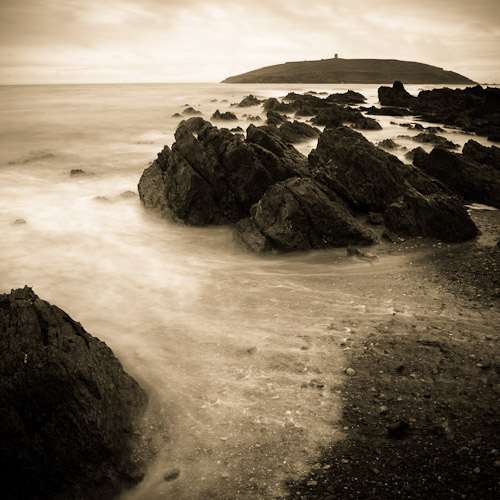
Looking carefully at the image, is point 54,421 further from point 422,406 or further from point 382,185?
point 382,185

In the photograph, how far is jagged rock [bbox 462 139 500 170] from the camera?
13.6m

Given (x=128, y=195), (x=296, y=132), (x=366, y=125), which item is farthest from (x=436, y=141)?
(x=128, y=195)

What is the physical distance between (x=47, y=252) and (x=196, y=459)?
676 cm

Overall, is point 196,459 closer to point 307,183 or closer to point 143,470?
point 143,470

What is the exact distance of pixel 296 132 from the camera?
792 inches

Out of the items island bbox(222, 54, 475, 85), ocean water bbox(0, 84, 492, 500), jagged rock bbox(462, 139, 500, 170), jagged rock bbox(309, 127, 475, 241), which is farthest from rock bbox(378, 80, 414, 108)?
island bbox(222, 54, 475, 85)

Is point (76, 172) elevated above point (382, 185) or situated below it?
below

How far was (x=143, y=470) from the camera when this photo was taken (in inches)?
156

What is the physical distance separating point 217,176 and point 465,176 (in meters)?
7.06

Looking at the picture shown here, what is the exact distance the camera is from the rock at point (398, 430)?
13.5 feet

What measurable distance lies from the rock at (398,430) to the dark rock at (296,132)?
54.8ft

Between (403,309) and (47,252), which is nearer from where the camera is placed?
(403,309)

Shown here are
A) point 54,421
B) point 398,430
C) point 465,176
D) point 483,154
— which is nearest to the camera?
point 54,421

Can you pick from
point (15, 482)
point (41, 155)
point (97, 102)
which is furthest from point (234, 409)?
point (97, 102)
